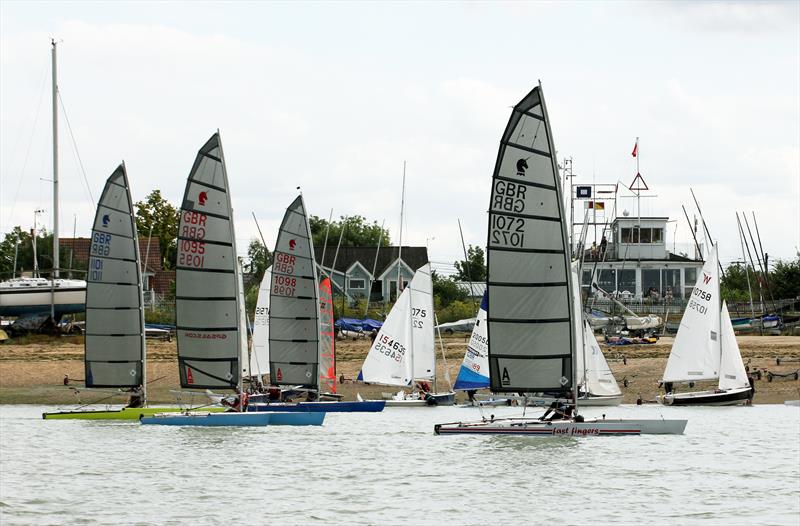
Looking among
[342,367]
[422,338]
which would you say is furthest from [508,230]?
[342,367]

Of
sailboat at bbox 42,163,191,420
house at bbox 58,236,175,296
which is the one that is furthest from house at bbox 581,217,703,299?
sailboat at bbox 42,163,191,420

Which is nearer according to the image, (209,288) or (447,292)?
(209,288)

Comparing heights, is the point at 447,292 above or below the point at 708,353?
above

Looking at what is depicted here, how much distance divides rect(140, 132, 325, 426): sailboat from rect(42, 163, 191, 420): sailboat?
2.46 metres

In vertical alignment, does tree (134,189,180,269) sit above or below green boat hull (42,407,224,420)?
above

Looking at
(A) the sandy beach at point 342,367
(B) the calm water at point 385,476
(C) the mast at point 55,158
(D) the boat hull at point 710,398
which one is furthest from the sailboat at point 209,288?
(C) the mast at point 55,158

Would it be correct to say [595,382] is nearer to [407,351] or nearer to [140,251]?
[407,351]

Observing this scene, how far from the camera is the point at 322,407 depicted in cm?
4469

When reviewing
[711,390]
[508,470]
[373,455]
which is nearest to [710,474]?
[508,470]

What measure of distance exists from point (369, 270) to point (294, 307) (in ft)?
175

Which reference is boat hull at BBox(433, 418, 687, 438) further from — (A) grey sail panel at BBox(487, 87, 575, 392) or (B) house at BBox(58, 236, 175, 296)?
(B) house at BBox(58, 236, 175, 296)

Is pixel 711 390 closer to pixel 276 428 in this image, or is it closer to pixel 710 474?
pixel 276 428

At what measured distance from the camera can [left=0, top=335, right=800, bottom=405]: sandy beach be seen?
5159 centimetres

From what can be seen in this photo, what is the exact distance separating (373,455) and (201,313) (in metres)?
A: 7.72
